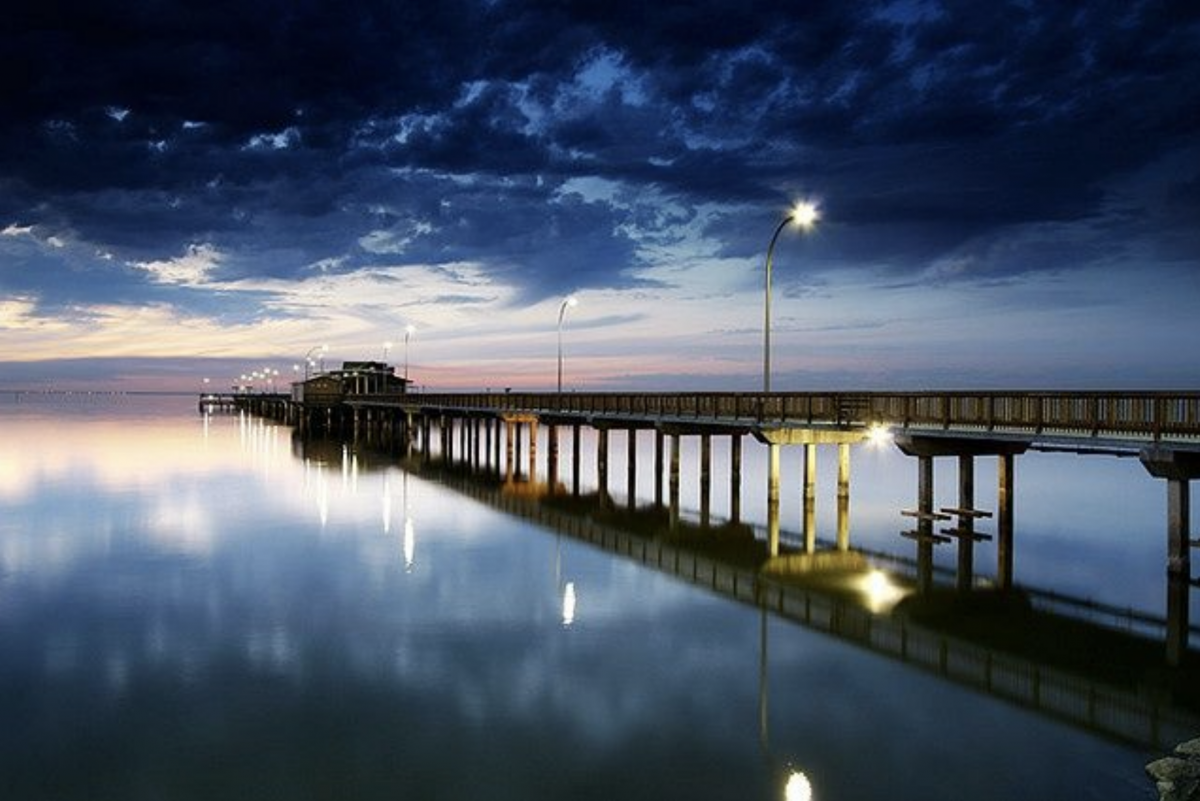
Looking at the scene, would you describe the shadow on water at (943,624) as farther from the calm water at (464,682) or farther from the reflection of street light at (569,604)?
the reflection of street light at (569,604)

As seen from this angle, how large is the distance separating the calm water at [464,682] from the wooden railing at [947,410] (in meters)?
3.98

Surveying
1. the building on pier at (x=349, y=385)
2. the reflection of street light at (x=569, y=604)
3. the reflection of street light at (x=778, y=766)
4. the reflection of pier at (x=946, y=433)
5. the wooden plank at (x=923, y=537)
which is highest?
the building on pier at (x=349, y=385)

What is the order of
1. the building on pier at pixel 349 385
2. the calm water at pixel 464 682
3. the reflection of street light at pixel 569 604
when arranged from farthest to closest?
the building on pier at pixel 349 385 → the reflection of street light at pixel 569 604 → the calm water at pixel 464 682

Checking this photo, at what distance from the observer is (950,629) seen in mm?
19438

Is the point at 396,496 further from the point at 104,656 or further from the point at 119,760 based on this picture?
the point at 119,760

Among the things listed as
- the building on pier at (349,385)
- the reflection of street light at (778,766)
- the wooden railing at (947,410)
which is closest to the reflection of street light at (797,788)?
the reflection of street light at (778,766)

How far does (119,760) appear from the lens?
40.0ft

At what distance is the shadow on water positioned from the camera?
1453 cm

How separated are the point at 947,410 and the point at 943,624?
32.5 ft

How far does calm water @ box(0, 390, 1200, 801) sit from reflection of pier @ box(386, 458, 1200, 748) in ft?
2.52

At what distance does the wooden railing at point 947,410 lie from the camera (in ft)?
73.5

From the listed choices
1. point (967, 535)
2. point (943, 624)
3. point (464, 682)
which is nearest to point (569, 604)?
point (464, 682)

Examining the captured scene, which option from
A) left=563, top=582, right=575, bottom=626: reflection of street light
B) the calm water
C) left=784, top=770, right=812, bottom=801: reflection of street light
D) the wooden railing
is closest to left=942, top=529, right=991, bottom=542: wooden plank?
the calm water

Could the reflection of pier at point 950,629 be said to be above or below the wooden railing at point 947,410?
below
